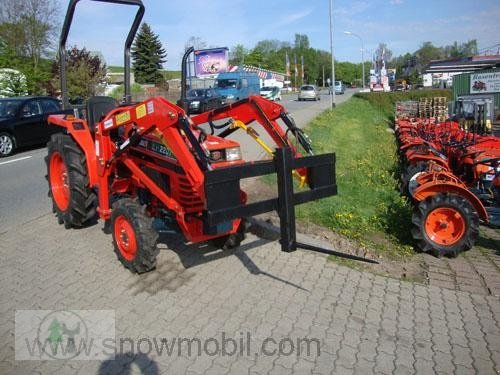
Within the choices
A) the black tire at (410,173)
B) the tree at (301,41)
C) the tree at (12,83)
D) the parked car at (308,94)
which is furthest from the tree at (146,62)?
the tree at (301,41)

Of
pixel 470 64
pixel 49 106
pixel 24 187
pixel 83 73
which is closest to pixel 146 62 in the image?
pixel 83 73

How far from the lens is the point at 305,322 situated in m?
3.86

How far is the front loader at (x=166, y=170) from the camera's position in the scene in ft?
11.7

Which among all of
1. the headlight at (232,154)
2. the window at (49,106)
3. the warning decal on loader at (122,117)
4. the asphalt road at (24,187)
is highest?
the window at (49,106)

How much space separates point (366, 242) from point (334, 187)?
195cm

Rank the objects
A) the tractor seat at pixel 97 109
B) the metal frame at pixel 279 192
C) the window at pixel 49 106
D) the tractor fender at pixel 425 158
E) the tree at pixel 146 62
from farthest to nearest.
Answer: the tree at pixel 146 62
the window at pixel 49 106
the tractor fender at pixel 425 158
the tractor seat at pixel 97 109
the metal frame at pixel 279 192

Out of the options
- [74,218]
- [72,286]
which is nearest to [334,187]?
[72,286]

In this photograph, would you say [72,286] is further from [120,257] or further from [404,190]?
[404,190]

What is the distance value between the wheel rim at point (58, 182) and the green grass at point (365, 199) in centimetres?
328

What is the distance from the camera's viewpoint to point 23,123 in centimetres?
1370

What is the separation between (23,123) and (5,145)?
0.90m

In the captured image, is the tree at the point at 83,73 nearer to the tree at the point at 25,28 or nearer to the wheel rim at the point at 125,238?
the tree at the point at 25,28

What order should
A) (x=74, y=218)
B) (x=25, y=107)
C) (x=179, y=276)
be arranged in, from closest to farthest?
(x=179, y=276), (x=74, y=218), (x=25, y=107)

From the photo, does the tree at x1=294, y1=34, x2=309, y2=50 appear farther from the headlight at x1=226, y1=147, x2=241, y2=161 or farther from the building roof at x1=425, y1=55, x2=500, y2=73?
the headlight at x1=226, y1=147, x2=241, y2=161
